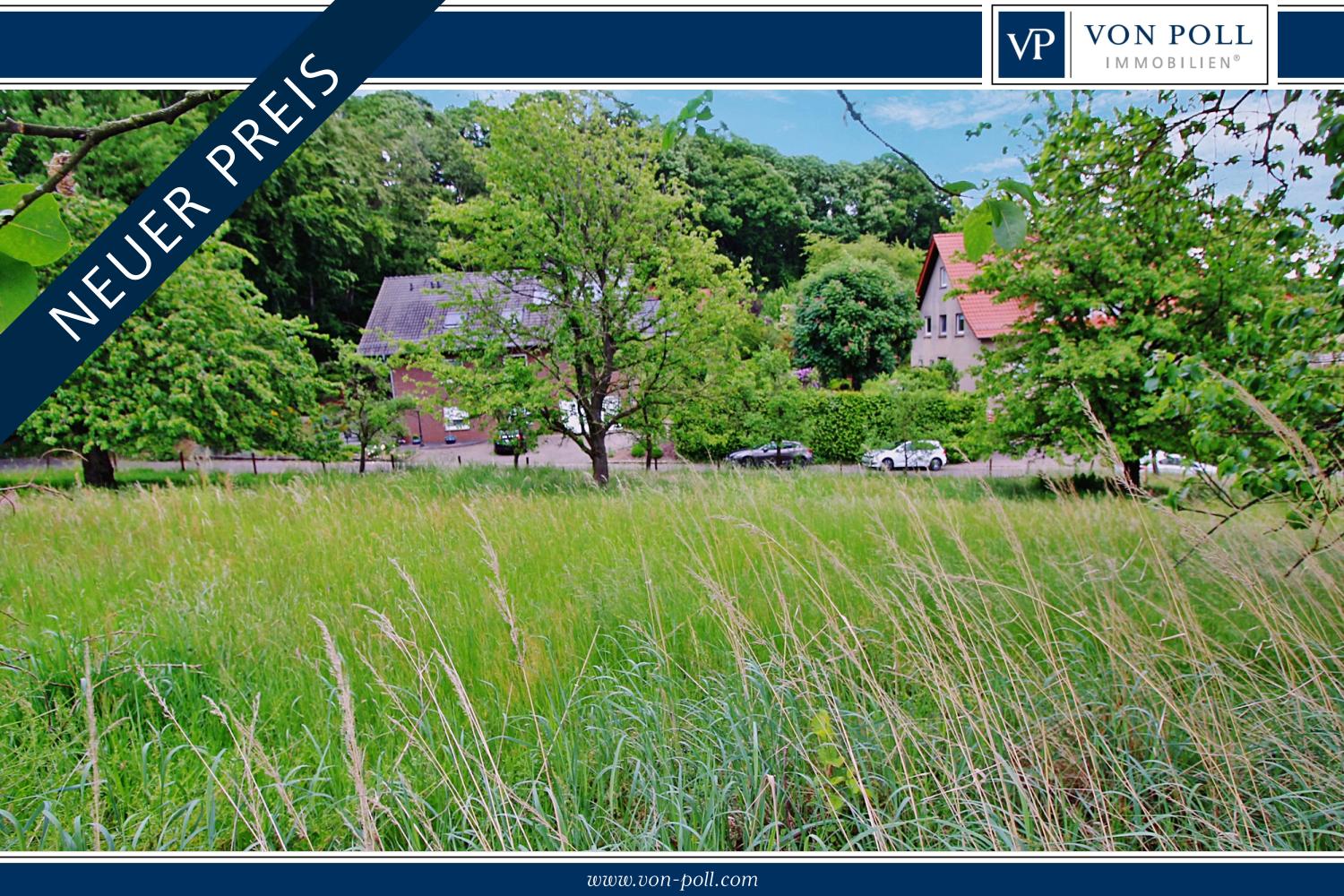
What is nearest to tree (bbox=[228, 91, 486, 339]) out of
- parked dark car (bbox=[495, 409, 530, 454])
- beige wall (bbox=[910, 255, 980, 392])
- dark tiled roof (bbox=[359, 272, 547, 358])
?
dark tiled roof (bbox=[359, 272, 547, 358])

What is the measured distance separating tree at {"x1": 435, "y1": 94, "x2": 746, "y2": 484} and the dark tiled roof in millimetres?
67

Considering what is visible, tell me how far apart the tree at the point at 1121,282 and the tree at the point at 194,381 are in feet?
20.7

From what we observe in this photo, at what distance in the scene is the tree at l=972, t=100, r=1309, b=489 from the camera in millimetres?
2812

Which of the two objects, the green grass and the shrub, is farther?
the shrub

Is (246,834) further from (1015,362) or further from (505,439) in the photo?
(1015,362)

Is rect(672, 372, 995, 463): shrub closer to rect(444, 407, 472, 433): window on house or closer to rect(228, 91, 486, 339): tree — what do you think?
rect(444, 407, 472, 433): window on house

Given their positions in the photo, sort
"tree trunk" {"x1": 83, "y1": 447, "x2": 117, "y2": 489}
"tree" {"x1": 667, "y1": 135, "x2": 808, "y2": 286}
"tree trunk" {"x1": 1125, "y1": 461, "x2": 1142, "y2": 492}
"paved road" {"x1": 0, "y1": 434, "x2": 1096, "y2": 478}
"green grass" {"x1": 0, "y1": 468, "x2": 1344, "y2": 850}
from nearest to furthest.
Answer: "green grass" {"x1": 0, "y1": 468, "x2": 1344, "y2": 850}, "tree trunk" {"x1": 1125, "y1": 461, "x2": 1142, "y2": 492}, "tree" {"x1": 667, "y1": 135, "x2": 808, "y2": 286}, "paved road" {"x1": 0, "y1": 434, "x2": 1096, "y2": 478}, "tree trunk" {"x1": 83, "y1": 447, "x2": 117, "y2": 489}

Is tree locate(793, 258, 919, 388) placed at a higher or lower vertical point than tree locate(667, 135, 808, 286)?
lower

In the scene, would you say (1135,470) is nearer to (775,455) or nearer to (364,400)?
(775,455)

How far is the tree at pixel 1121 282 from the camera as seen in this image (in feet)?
9.23

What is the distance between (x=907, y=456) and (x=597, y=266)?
343 cm

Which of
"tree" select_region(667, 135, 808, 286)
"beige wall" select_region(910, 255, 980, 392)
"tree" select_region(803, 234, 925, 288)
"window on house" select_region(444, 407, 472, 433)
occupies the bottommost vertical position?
"window on house" select_region(444, 407, 472, 433)

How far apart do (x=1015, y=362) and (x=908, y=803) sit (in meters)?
4.48

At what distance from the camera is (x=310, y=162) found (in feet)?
16.1
